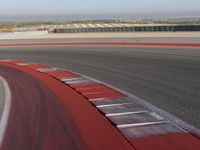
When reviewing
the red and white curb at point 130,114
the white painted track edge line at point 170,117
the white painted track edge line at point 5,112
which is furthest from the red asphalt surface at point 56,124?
the white painted track edge line at point 170,117

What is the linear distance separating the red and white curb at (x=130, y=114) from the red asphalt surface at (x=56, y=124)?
0.66 ft

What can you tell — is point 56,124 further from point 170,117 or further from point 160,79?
point 160,79

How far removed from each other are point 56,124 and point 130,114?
1551 mm

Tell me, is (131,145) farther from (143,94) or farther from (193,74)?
(193,74)

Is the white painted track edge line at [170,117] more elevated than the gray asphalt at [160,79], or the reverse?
the white painted track edge line at [170,117]

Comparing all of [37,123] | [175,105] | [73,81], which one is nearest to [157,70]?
[73,81]

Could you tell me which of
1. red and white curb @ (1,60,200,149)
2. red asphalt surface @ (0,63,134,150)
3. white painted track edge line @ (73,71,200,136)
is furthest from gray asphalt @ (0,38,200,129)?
red asphalt surface @ (0,63,134,150)

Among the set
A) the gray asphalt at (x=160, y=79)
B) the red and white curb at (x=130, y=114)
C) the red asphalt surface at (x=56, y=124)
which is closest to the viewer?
the red asphalt surface at (x=56, y=124)

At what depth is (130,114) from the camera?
331 inches

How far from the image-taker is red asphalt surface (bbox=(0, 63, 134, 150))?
6.42m

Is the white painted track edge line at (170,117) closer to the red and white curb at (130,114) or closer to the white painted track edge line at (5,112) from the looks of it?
the red and white curb at (130,114)

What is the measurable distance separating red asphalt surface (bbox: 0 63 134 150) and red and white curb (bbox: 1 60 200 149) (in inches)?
8.0

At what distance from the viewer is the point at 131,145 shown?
6227 mm

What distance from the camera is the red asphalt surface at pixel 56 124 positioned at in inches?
253
